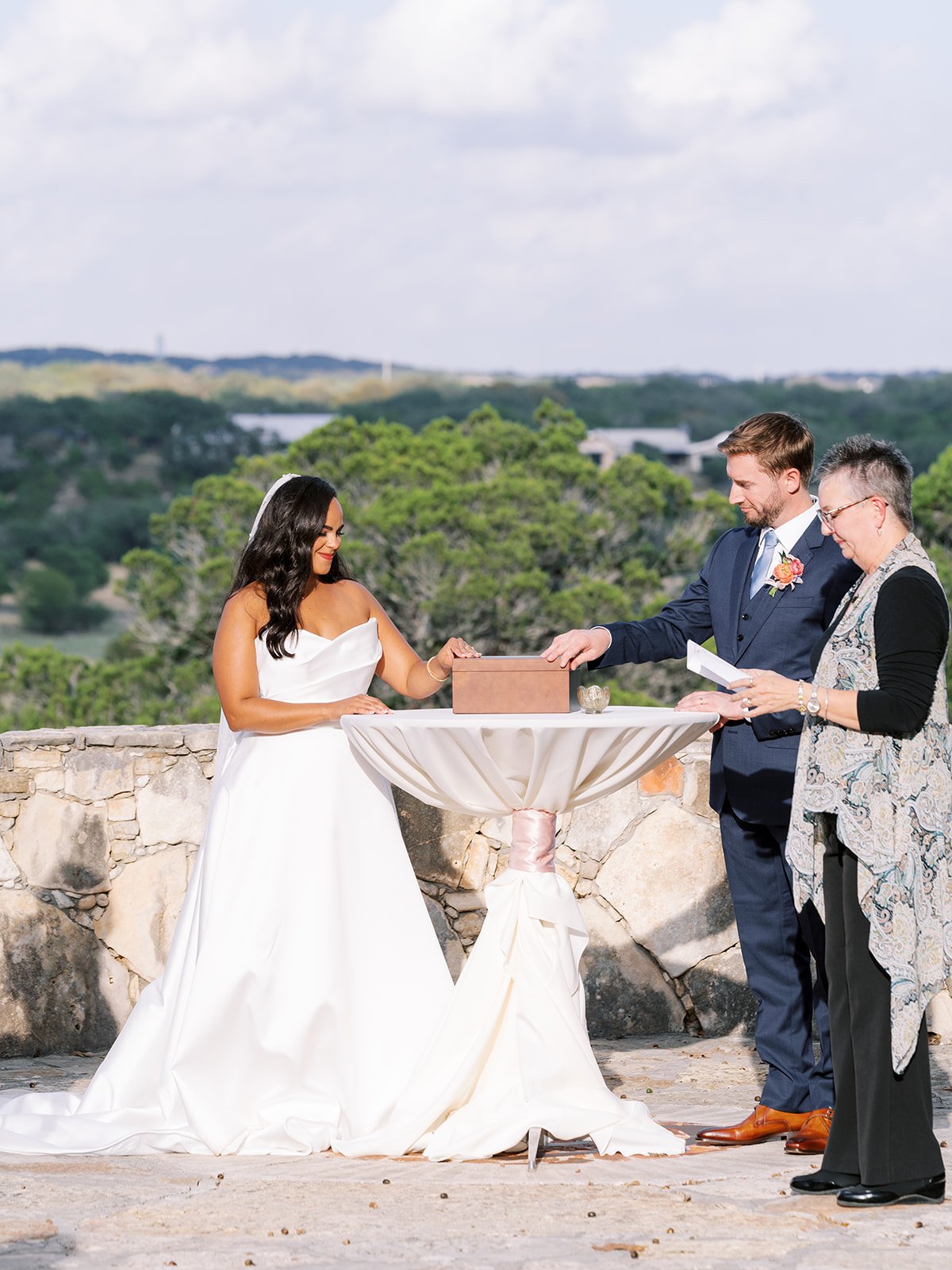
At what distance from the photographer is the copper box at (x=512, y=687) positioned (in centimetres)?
333

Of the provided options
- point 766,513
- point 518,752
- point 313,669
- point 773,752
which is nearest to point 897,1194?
point 773,752

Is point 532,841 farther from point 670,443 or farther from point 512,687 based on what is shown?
point 670,443

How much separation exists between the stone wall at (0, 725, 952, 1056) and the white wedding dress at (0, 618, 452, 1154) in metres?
0.77

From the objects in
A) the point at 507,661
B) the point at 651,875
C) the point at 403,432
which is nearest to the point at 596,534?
the point at 403,432

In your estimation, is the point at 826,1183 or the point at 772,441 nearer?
the point at 826,1183

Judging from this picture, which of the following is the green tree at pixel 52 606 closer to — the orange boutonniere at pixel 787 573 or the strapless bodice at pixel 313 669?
the strapless bodice at pixel 313 669

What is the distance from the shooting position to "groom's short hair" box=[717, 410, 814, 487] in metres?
3.47

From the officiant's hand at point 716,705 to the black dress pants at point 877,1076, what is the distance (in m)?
0.40

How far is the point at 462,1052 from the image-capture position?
3430 mm

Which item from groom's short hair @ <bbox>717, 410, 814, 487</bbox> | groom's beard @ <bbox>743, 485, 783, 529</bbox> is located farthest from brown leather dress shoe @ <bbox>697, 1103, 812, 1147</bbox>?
groom's short hair @ <bbox>717, 410, 814, 487</bbox>

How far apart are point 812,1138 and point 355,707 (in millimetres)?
1342

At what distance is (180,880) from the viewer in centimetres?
455

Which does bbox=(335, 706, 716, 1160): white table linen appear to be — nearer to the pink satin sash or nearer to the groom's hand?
the pink satin sash

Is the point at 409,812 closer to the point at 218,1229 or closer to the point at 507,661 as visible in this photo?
the point at 507,661
